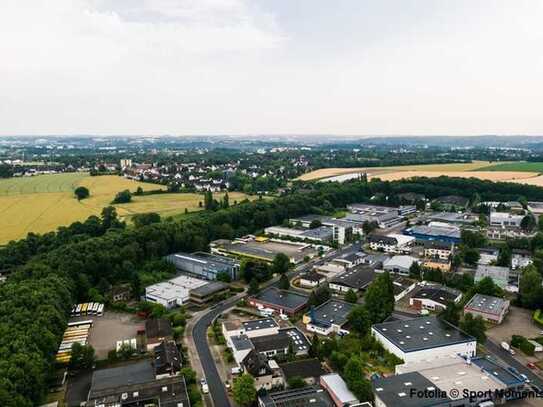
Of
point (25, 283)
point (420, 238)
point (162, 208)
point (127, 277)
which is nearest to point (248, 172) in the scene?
point (162, 208)

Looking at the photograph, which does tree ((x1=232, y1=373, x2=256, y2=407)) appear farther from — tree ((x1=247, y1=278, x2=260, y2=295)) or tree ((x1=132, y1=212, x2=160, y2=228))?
tree ((x1=132, y1=212, x2=160, y2=228))

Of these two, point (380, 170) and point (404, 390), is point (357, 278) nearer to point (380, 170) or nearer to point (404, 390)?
point (404, 390)

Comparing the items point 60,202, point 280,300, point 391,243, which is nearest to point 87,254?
point 280,300

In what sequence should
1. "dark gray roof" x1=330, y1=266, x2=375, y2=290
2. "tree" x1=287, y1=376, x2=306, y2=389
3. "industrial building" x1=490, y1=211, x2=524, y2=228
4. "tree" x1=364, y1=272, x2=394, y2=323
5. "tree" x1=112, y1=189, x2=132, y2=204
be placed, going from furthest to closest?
"tree" x1=112, y1=189, x2=132, y2=204 < "industrial building" x1=490, y1=211, x2=524, y2=228 < "dark gray roof" x1=330, y1=266, x2=375, y2=290 < "tree" x1=364, y1=272, x2=394, y2=323 < "tree" x1=287, y1=376, x2=306, y2=389

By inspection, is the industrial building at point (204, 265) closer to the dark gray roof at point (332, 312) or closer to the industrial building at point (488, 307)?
the dark gray roof at point (332, 312)

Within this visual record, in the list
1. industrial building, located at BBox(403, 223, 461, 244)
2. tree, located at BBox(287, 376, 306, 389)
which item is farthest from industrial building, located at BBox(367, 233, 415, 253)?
tree, located at BBox(287, 376, 306, 389)
